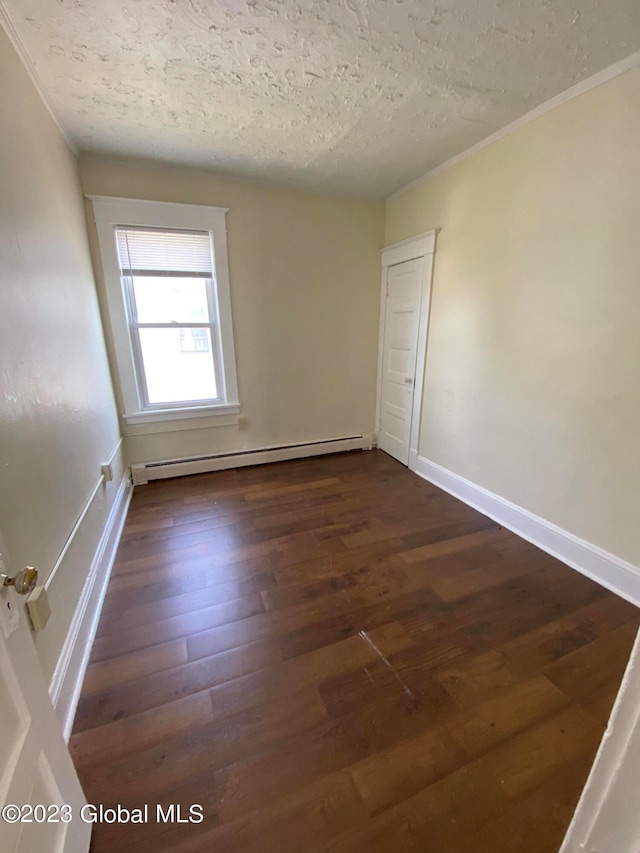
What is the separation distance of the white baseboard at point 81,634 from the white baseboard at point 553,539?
261 cm

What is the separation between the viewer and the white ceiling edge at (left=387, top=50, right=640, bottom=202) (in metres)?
1.67

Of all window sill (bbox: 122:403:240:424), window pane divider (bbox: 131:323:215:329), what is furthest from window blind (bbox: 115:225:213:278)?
window sill (bbox: 122:403:240:424)

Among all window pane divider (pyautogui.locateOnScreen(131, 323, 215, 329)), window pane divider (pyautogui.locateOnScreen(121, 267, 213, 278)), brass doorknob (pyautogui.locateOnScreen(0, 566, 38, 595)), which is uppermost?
window pane divider (pyautogui.locateOnScreen(121, 267, 213, 278))

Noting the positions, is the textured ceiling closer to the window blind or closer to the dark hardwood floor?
the window blind

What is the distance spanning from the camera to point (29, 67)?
5.52ft

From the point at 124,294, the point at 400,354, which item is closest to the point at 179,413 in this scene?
the point at 124,294

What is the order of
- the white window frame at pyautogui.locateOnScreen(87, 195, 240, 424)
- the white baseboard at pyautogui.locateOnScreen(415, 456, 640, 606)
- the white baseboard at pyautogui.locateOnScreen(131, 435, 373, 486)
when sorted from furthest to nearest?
the white baseboard at pyautogui.locateOnScreen(131, 435, 373, 486) → the white window frame at pyautogui.locateOnScreen(87, 195, 240, 424) → the white baseboard at pyautogui.locateOnScreen(415, 456, 640, 606)

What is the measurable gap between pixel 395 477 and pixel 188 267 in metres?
2.70

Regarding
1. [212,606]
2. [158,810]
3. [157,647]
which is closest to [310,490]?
[212,606]

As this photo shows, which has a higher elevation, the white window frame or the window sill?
the white window frame

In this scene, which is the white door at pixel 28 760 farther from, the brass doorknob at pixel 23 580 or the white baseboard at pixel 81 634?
the white baseboard at pixel 81 634

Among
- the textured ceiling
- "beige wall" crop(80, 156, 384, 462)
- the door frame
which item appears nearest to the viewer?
the textured ceiling

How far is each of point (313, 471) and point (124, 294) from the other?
90.6 inches

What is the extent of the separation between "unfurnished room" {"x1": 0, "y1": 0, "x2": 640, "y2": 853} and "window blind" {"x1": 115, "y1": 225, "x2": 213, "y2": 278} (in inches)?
0.9
